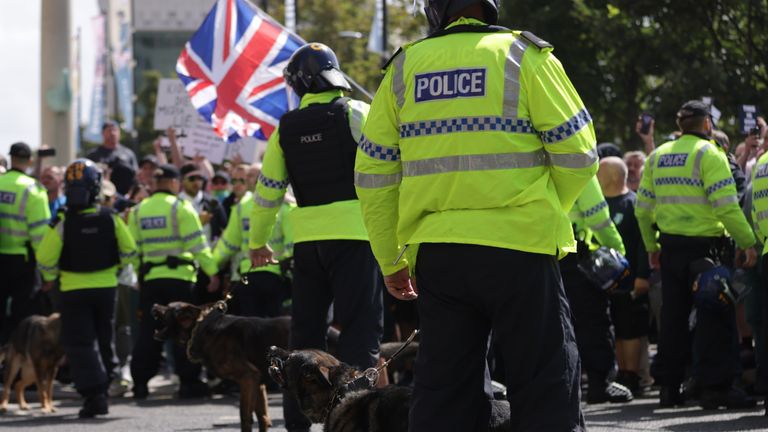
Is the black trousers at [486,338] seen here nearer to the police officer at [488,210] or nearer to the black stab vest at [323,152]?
the police officer at [488,210]

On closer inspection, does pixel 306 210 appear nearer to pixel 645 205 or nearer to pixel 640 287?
pixel 645 205

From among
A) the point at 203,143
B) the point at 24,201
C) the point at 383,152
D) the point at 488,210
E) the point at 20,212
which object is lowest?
the point at 20,212

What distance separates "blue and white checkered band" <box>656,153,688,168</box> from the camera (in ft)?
34.5

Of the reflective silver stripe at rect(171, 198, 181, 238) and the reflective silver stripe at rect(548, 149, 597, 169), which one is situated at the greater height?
the reflective silver stripe at rect(548, 149, 597, 169)

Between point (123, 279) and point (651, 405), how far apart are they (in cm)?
656

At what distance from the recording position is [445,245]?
5.21 m

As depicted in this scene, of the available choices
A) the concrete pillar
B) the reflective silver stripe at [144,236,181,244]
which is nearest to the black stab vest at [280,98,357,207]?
the reflective silver stripe at [144,236,181,244]

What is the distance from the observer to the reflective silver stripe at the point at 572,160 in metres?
5.19

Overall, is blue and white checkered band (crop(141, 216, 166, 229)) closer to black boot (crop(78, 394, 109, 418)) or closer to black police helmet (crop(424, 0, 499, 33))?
black boot (crop(78, 394, 109, 418))

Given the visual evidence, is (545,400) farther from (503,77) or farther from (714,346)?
(714,346)

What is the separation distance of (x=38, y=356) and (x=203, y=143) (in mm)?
4757

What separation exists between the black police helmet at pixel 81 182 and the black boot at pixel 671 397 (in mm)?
4993

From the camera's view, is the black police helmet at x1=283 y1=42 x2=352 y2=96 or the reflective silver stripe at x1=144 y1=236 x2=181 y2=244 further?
the reflective silver stripe at x1=144 y1=236 x2=181 y2=244

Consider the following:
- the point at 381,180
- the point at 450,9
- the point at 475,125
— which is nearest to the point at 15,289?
the point at 381,180
